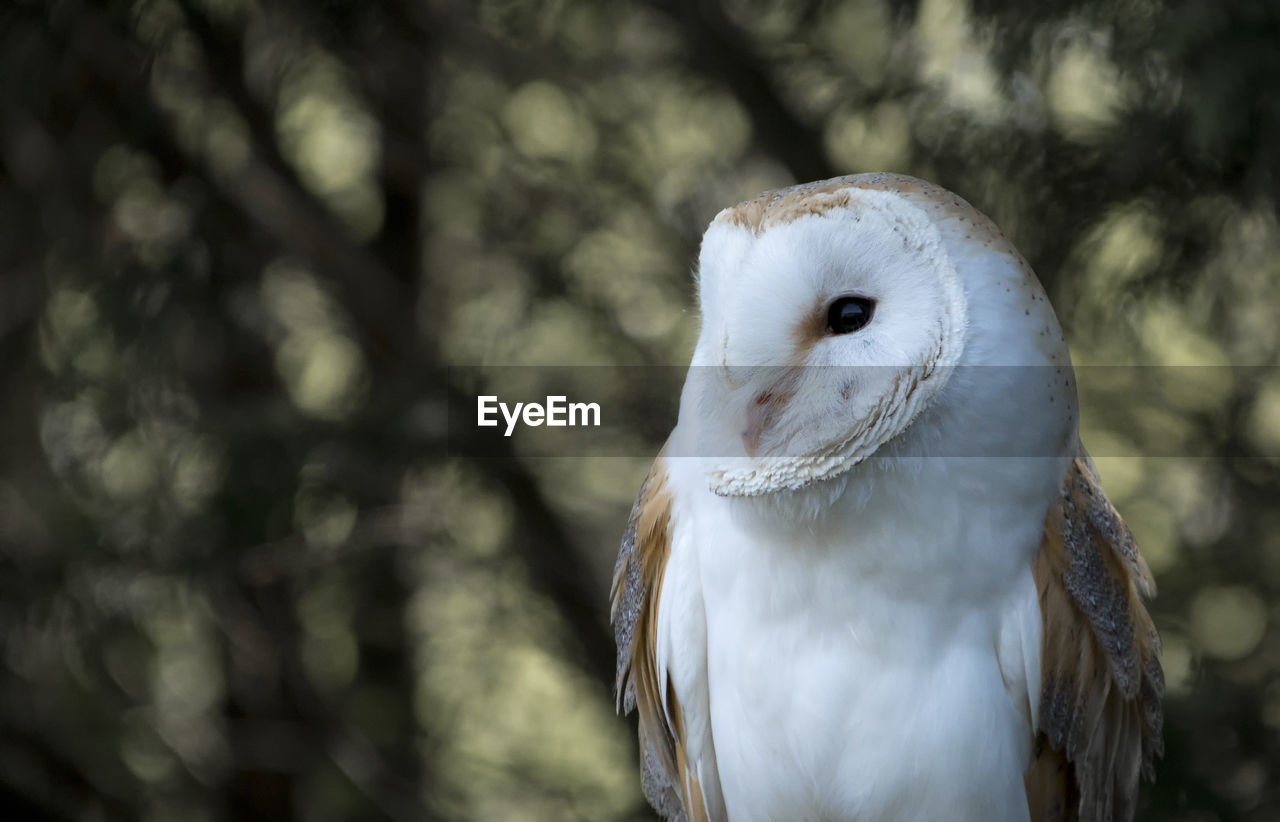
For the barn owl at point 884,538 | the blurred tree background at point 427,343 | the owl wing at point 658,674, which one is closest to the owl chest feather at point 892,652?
the barn owl at point 884,538

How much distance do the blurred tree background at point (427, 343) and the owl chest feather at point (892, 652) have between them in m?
0.78

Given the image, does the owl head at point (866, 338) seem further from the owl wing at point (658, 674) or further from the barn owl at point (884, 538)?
the owl wing at point (658, 674)

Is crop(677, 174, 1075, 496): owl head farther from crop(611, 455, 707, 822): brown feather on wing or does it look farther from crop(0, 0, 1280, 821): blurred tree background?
crop(0, 0, 1280, 821): blurred tree background

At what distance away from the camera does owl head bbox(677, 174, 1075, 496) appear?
830mm

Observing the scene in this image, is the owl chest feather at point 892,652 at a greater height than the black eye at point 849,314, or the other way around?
the black eye at point 849,314

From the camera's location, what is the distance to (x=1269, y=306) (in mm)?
1690

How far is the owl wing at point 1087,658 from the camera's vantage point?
3.13 ft

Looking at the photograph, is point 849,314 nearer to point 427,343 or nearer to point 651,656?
point 651,656

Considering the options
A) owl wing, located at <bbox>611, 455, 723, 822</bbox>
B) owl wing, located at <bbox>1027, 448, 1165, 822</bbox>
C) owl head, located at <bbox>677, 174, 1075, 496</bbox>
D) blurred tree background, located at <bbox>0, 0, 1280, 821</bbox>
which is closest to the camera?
owl head, located at <bbox>677, 174, 1075, 496</bbox>

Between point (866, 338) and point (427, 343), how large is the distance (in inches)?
60.6

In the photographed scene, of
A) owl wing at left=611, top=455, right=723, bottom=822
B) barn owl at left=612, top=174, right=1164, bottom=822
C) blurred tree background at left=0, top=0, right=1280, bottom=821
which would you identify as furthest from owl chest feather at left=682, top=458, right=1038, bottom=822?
blurred tree background at left=0, top=0, right=1280, bottom=821

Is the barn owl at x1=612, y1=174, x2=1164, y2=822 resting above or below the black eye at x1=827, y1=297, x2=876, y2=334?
below

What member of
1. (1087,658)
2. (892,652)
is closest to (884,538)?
(892,652)

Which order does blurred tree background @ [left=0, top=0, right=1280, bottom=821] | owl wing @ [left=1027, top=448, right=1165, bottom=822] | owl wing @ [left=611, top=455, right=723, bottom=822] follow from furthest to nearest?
1. blurred tree background @ [left=0, top=0, right=1280, bottom=821]
2. owl wing @ [left=611, top=455, right=723, bottom=822]
3. owl wing @ [left=1027, top=448, right=1165, bottom=822]
